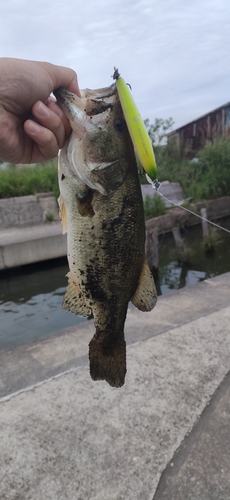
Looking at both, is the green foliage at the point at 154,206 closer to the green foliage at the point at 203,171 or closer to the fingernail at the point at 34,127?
the green foliage at the point at 203,171

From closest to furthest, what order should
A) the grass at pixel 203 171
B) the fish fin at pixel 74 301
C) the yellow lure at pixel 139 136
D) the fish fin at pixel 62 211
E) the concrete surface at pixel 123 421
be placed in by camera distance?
the yellow lure at pixel 139 136, the fish fin at pixel 62 211, the fish fin at pixel 74 301, the concrete surface at pixel 123 421, the grass at pixel 203 171

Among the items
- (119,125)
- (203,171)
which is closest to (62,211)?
(119,125)

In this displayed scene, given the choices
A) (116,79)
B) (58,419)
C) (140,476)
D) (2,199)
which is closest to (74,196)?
(116,79)

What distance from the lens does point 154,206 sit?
552 inches

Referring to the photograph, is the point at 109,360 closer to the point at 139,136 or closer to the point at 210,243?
the point at 139,136

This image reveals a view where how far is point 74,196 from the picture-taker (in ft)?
5.74

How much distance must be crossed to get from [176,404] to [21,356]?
1.87 meters

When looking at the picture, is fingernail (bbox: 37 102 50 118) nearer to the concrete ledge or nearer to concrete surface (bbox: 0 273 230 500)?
concrete surface (bbox: 0 273 230 500)

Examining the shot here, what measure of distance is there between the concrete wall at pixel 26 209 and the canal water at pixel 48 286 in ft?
10.3

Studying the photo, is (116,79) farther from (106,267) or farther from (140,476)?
(140,476)

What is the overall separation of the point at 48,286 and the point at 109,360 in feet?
27.5

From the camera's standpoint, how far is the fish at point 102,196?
1708 mm

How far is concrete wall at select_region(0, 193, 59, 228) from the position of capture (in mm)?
13617

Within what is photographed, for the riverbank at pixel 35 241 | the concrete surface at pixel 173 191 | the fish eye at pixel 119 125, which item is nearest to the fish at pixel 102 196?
the fish eye at pixel 119 125
